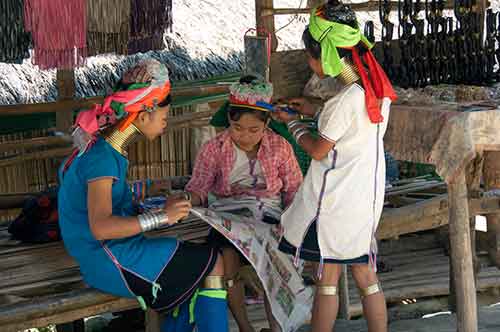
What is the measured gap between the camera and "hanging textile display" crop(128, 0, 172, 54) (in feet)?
20.6

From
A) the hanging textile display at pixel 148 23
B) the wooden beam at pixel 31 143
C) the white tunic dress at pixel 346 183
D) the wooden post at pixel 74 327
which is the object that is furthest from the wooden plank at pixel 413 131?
the wooden beam at pixel 31 143

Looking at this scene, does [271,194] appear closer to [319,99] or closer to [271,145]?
[271,145]

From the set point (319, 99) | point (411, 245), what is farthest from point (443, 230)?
point (319, 99)

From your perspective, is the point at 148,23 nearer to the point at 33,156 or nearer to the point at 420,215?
the point at 33,156

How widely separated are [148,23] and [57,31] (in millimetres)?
947

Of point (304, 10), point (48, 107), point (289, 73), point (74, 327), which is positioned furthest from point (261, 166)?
point (48, 107)

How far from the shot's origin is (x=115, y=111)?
9.87 feet

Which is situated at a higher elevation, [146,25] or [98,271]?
[146,25]

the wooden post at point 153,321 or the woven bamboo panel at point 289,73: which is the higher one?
the woven bamboo panel at point 289,73

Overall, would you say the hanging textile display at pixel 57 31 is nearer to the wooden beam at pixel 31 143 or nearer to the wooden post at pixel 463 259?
the wooden beam at pixel 31 143

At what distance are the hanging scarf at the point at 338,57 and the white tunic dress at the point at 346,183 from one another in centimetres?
4

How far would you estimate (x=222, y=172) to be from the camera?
146 inches

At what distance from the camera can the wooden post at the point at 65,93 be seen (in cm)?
645

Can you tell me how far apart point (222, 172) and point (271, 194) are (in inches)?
10.0
